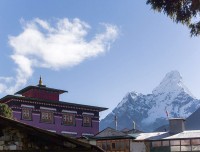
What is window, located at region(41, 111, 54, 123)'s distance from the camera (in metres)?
54.9

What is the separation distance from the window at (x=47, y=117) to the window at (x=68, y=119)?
6.38 feet

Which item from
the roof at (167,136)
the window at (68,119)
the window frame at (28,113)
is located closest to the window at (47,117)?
the window frame at (28,113)

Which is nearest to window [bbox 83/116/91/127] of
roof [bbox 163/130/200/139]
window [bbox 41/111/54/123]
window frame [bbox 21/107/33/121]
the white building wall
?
window [bbox 41/111/54/123]

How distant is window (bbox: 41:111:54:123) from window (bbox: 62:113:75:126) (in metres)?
1.94

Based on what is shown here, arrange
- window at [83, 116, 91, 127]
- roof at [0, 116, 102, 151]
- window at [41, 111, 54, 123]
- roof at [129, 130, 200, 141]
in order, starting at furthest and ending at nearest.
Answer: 1. window at [83, 116, 91, 127]
2. window at [41, 111, 54, 123]
3. roof at [129, 130, 200, 141]
4. roof at [0, 116, 102, 151]

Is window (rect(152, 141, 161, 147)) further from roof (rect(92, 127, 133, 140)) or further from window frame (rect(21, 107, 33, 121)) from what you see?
window frame (rect(21, 107, 33, 121))

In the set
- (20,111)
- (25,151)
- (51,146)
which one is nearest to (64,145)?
(51,146)

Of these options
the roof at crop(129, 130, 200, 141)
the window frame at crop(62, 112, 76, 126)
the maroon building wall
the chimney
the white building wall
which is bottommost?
the white building wall

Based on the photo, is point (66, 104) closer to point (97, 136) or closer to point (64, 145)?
point (97, 136)

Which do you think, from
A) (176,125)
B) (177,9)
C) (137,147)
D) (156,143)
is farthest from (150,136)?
(177,9)

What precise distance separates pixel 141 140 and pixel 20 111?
1616 cm

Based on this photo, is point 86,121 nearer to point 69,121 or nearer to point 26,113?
point 69,121

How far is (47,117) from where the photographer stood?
55344mm

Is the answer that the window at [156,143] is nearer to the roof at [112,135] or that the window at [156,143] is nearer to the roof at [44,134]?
the roof at [112,135]
